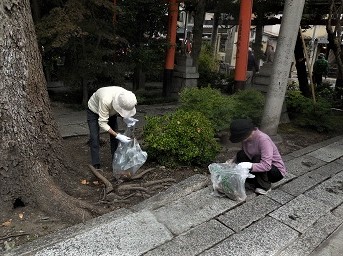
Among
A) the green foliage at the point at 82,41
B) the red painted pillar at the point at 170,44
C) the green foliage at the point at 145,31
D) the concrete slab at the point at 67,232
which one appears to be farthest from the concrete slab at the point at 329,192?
the red painted pillar at the point at 170,44

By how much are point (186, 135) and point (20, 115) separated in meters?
2.05

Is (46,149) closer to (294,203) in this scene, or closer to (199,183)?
(199,183)

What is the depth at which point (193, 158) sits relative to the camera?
4539 mm

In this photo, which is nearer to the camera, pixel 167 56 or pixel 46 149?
pixel 46 149

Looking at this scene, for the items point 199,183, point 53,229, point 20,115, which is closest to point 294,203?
point 199,183

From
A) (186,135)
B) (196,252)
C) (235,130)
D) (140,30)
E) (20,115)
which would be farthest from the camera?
(140,30)

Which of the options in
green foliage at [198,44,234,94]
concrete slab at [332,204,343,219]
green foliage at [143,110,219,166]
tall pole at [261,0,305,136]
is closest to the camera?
concrete slab at [332,204,343,219]

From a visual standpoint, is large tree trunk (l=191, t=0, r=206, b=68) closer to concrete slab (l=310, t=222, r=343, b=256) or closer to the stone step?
concrete slab (l=310, t=222, r=343, b=256)

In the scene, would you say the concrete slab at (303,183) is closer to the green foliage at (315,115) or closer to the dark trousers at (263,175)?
the dark trousers at (263,175)

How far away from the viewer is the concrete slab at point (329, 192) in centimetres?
402

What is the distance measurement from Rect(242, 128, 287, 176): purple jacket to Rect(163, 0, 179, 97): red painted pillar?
21.4ft

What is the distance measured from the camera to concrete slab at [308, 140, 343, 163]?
5.70 metres

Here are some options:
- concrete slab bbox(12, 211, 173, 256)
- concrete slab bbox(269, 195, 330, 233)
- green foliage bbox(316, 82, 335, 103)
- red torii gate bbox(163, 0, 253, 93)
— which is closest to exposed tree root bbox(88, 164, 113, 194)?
concrete slab bbox(12, 211, 173, 256)

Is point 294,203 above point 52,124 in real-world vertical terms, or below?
below
